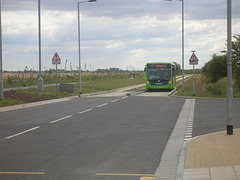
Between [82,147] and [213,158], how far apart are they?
3.29m

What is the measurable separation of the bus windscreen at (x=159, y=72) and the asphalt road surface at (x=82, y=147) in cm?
2558

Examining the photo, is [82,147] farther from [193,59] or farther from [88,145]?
[193,59]

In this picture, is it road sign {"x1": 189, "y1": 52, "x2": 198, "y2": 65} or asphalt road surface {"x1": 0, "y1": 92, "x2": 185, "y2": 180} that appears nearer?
asphalt road surface {"x1": 0, "y1": 92, "x2": 185, "y2": 180}

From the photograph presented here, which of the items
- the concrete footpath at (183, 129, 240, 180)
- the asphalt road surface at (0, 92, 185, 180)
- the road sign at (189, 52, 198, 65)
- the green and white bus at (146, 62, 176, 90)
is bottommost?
the asphalt road surface at (0, 92, 185, 180)

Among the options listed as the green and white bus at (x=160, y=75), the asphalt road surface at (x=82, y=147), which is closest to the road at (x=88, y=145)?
the asphalt road surface at (x=82, y=147)

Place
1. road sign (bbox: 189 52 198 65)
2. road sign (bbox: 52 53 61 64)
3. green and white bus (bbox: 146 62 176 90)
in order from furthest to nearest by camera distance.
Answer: green and white bus (bbox: 146 62 176 90), road sign (bbox: 52 53 61 64), road sign (bbox: 189 52 198 65)

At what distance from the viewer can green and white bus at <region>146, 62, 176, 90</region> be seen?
40.8 metres

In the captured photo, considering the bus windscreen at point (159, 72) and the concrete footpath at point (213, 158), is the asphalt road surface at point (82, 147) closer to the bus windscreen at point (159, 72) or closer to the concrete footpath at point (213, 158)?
the concrete footpath at point (213, 158)

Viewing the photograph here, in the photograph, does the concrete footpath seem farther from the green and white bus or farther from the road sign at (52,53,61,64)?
the green and white bus

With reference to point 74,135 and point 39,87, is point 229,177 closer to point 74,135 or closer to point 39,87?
point 74,135

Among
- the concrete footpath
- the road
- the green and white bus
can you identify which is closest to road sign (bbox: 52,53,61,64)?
the green and white bus

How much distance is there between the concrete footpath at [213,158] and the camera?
6.20 m

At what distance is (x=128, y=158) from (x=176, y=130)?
432 cm

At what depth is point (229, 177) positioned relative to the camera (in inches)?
234
